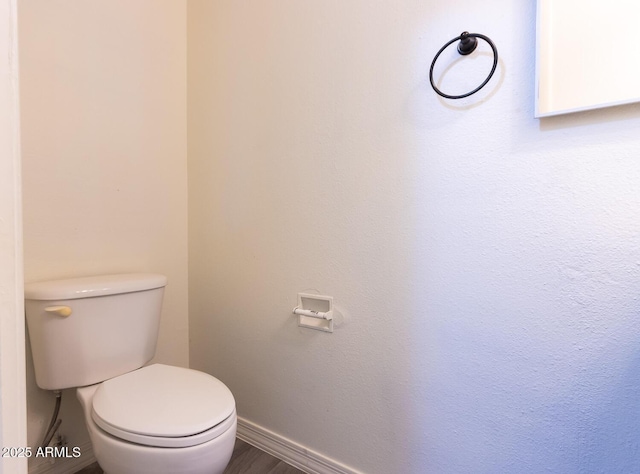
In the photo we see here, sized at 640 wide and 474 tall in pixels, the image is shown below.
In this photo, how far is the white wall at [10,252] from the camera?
0.38 metres

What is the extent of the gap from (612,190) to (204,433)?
1.14 meters

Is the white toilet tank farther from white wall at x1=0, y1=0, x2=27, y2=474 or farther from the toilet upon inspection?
white wall at x1=0, y1=0, x2=27, y2=474

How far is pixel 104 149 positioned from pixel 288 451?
1379 mm

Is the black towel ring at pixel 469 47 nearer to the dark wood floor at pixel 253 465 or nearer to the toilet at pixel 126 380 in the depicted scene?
the toilet at pixel 126 380

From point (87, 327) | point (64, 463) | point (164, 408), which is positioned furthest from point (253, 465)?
point (87, 327)

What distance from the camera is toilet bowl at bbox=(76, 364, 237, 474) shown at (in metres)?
0.73

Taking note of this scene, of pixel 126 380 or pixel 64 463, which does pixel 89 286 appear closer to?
pixel 126 380

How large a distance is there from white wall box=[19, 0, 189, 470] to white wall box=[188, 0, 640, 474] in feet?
0.68

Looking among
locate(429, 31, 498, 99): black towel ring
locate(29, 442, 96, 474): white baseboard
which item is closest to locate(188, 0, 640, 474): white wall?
locate(429, 31, 498, 99): black towel ring

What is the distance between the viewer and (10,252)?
392 millimetres

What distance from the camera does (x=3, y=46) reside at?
0.38 meters

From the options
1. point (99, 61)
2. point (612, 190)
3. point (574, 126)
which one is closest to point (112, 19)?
point (99, 61)

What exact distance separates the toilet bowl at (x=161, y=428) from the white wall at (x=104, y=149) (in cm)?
41

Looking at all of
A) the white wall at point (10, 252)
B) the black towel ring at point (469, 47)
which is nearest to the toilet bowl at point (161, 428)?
the white wall at point (10, 252)
